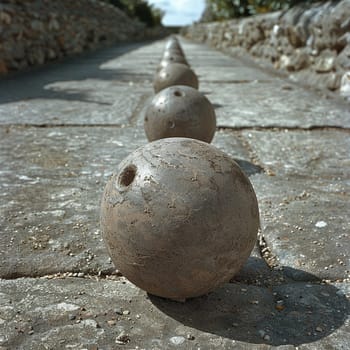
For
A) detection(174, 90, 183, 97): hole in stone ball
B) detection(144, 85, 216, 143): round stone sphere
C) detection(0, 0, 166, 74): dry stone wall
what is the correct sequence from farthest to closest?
detection(0, 0, 166, 74): dry stone wall
detection(174, 90, 183, 97): hole in stone ball
detection(144, 85, 216, 143): round stone sphere

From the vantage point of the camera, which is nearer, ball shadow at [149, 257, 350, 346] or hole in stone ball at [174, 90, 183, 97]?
ball shadow at [149, 257, 350, 346]

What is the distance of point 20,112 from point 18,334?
179 inches

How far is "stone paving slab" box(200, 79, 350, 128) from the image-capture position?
5539mm

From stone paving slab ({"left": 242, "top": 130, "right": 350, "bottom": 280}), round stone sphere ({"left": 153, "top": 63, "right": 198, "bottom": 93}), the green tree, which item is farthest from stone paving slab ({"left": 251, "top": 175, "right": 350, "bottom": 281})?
the green tree

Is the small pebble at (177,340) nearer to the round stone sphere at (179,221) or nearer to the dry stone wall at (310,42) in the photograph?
the round stone sphere at (179,221)

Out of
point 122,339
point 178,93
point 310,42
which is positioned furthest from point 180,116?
point 310,42

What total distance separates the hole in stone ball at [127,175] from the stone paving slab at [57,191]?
585mm

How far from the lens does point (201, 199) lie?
1.92 meters

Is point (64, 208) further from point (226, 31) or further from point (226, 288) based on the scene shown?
point (226, 31)

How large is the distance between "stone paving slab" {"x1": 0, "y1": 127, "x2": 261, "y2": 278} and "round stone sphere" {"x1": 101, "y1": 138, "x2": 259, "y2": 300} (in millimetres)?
517

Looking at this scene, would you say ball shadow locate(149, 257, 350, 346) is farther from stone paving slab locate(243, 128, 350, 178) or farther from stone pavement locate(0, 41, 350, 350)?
stone paving slab locate(243, 128, 350, 178)

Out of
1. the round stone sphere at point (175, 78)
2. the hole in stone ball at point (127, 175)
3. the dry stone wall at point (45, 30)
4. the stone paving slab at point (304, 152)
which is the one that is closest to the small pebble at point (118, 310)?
the hole in stone ball at point (127, 175)

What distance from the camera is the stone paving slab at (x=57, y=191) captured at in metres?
2.55

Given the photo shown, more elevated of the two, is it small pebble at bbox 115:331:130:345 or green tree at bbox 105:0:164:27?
green tree at bbox 105:0:164:27
